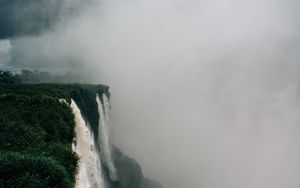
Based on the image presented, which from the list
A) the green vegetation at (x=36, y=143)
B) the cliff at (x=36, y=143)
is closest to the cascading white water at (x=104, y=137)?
the cliff at (x=36, y=143)

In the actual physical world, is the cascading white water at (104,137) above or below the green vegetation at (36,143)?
above

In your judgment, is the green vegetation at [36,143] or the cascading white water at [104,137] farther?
the cascading white water at [104,137]

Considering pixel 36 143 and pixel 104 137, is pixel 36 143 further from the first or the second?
pixel 104 137

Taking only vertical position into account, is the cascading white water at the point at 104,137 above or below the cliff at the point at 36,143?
above

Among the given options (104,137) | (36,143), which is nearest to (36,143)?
(36,143)

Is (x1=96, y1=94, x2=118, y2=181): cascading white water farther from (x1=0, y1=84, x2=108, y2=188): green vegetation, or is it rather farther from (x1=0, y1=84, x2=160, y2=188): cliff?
(x1=0, y1=84, x2=108, y2=188): green vegetation

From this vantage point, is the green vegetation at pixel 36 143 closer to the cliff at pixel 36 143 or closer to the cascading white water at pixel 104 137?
the cliff at pixel 36 143

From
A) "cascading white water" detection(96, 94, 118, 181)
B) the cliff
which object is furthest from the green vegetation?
"cascading white water" detection(96, 94, 118, 181)

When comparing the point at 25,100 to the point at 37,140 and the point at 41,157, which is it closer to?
the point at 37,140

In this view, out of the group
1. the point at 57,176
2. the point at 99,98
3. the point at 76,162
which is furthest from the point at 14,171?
the point at 99,98
